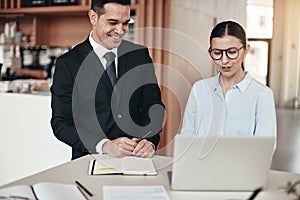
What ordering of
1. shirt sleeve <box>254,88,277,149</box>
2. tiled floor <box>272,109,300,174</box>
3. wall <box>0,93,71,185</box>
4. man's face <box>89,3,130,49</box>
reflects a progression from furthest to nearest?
tiled floor <box>272,109,300,174</box> → wall <box>0,93,71,185</box> → man's face <box>89,3,130,49</box> → shirt sleeve <box>254,88,277,149</box>

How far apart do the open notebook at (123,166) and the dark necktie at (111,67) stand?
1.47 feet

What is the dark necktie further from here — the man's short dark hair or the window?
the window

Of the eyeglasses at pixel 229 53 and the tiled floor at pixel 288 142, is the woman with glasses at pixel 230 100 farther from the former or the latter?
the tiled floor at pixel 288 142

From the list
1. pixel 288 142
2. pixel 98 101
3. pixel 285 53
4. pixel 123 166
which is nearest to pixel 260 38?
pixel 285 53

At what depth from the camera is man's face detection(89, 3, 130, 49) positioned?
199 cm

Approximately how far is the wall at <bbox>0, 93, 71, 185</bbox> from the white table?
1.42m

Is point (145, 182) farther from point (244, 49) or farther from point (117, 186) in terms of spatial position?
point (244, 49)

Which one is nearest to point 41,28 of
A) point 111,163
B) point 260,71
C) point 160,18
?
point 160,18

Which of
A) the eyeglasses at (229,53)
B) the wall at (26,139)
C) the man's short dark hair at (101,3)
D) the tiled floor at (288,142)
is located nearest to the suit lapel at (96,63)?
the man's short dark hair at (101,3)

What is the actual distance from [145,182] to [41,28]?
436 cm

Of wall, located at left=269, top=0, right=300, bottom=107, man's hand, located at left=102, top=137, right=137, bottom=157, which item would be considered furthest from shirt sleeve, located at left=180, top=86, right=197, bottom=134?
wall, located at left=269, top=0, right=300, bottom=107

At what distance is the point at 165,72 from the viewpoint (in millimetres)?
4480

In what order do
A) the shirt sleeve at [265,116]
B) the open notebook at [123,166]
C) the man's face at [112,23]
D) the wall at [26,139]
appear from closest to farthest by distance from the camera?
the open notebook at [123,166]
the shirt sleeve at [265,116]
the man's face at [112,23]
the wall at [26,139]

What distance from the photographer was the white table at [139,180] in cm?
139
